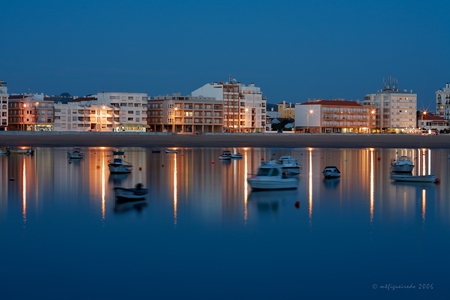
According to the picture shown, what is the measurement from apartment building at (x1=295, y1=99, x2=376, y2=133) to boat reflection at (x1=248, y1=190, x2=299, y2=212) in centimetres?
10040

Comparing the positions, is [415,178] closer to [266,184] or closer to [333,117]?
[266,184]

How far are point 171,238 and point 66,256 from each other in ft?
11.6

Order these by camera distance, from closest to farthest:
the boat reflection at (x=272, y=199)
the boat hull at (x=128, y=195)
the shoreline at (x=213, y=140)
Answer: the boat reflection at (x=272, y=199)
the boat hull at (x=128, y=195)
the shoreline at (x=213, y=140)

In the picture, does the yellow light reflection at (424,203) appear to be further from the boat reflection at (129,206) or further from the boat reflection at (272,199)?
the boat reflection at (129,206)

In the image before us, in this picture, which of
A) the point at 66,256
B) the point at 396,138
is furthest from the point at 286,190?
the point at 396,138

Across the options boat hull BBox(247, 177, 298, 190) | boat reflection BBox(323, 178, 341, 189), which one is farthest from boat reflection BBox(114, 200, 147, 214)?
boat reflection BBox(323, 178, 341, 189)

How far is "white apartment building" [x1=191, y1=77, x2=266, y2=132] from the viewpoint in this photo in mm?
129500

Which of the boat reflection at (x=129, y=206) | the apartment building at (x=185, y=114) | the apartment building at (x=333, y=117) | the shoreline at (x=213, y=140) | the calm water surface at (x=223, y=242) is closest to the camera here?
the calm water surface at (x=223, y=242)

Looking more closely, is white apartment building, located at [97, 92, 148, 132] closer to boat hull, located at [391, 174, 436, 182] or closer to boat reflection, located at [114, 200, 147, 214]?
boat hull, located at [391, 174, 436, 182]

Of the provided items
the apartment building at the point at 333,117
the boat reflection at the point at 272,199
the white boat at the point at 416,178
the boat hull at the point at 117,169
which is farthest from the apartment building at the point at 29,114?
the boat reflection at the point at 272,199

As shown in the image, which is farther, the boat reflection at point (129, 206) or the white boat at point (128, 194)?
the white boat at point (128, 194)

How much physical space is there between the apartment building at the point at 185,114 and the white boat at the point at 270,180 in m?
87.3

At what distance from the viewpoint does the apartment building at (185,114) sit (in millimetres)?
123250

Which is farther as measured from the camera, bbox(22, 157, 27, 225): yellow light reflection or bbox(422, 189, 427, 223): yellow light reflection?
bbox(422, 189, 427, 223): yellow light reflection
